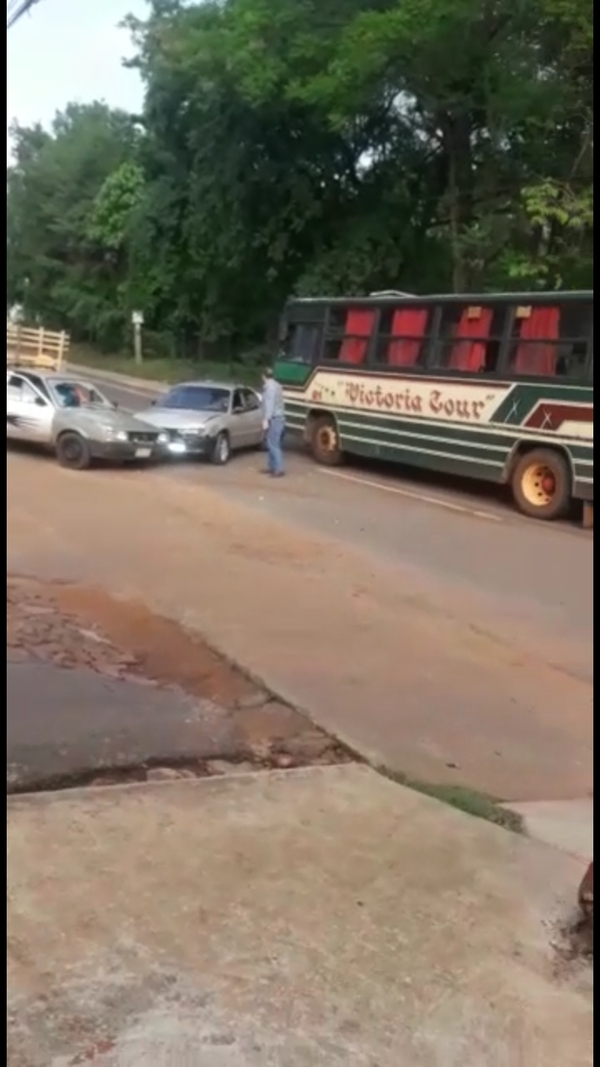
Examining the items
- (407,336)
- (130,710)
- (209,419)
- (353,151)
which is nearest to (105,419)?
(209,419)

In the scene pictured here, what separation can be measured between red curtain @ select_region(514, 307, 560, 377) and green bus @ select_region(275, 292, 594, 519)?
1cm

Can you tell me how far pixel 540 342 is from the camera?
15.9 m

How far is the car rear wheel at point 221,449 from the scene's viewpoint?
19.0 metres

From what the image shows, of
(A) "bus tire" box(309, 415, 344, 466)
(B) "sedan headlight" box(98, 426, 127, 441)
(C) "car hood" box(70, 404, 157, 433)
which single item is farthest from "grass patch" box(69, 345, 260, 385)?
(B) "sedan headlight" box(98, 426, 127, 441)

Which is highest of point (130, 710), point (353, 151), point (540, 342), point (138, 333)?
point (353, 151)

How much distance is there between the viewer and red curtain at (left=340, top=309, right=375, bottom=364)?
1881 centimetres

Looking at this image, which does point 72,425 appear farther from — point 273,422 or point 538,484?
point 538,484

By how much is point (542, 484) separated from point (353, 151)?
696 inches

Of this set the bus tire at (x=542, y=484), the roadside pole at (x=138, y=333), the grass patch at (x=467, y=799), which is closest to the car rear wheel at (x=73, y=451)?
the bus tire at (x=542, y=484)

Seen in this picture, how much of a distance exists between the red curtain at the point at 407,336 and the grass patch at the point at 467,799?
1229 cm

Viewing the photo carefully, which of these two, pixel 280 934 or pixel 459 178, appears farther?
pixel 459 178

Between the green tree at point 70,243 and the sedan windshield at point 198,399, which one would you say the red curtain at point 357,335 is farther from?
the green tree at point 70,243

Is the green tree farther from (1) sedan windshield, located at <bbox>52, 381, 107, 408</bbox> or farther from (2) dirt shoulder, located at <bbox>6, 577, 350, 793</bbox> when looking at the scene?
(2) dirt shoulder, located at <bbox>6, 577, 350, 793</bbox>

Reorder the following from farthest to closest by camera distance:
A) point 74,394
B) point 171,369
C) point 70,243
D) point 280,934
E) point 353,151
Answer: point 70,243
point 171,369
point 353,151
point 74,394
point 280,934
